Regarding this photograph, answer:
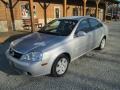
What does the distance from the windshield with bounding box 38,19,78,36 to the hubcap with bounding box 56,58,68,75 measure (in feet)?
2.82

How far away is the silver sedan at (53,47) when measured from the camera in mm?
4141

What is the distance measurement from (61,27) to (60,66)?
1498 millimetres

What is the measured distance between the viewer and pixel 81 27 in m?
5.57

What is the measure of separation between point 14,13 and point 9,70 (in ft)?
35.7

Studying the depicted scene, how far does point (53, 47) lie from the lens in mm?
4398

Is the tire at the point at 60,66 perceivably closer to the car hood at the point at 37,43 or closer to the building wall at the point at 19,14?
the car hood at the point at 37,43

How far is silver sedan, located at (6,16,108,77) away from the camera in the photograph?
13.6 feet

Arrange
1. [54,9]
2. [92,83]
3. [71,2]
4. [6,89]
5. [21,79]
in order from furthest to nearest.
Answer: [71,2], [54,9], [21,79], [92,83], [6,89]

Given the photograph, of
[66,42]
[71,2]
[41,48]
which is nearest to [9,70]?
[41,48]

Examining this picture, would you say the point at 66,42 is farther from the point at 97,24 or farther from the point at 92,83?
the point at 97,24

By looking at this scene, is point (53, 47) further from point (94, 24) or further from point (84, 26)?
point (94, 24)

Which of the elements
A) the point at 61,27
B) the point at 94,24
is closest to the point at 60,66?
the point at 61,27

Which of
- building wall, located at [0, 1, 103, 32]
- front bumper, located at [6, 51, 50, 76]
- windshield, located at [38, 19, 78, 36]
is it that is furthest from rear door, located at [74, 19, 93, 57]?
building wall, located at [0, 1, 103, 32]

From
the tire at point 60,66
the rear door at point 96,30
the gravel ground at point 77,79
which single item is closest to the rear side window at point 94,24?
the rear door at point 96,30
